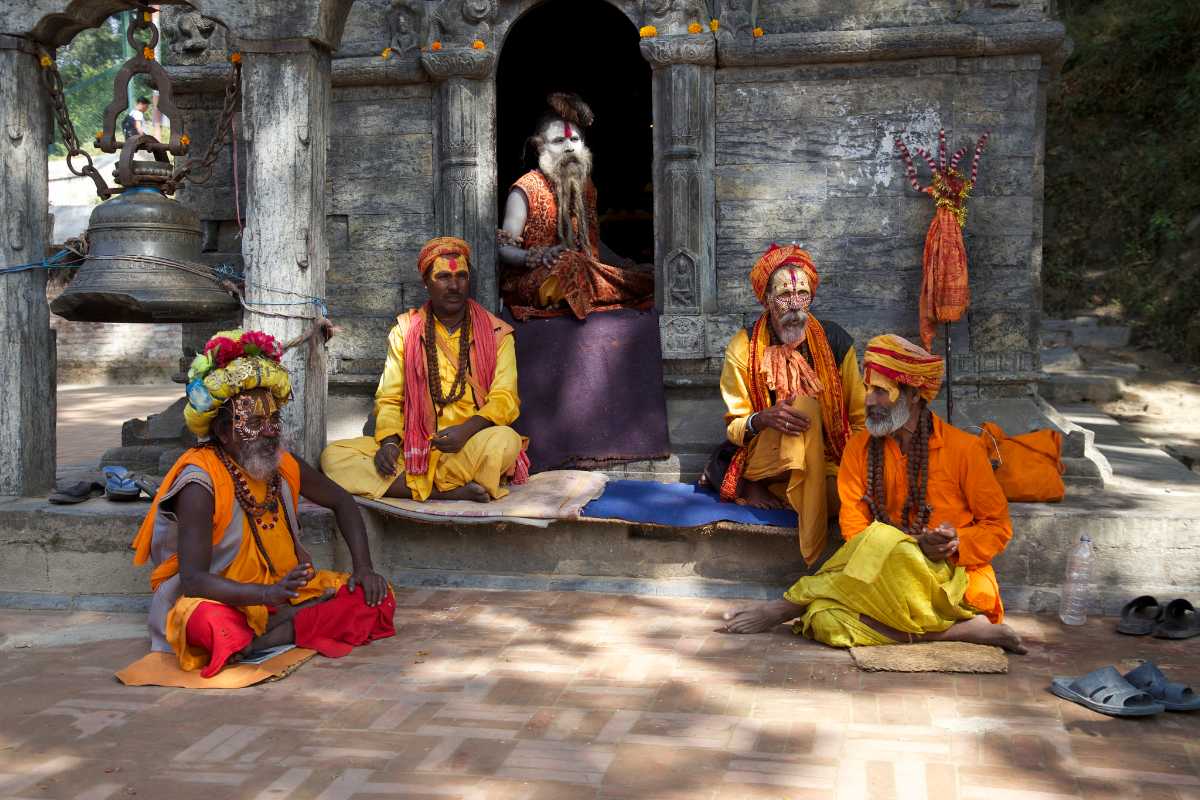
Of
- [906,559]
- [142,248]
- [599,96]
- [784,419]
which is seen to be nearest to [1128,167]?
[599,96]

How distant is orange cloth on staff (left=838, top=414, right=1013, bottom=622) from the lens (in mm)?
4930

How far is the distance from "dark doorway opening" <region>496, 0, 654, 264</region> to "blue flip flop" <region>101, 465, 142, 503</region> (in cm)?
388

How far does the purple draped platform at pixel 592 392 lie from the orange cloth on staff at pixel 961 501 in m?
2.07

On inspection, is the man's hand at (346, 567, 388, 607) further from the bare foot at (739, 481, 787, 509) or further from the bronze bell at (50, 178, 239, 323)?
the bare foot at (739, 481, 787, 509)

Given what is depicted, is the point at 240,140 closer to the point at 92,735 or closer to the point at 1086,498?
the point at 92,735

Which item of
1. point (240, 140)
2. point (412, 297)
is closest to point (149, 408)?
point (240, 140)

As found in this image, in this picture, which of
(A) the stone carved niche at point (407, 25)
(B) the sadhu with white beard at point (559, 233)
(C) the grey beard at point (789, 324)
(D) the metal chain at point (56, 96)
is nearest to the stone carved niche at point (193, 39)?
(A) the stone carved niche at point (407, 25)

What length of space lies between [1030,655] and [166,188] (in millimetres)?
4436

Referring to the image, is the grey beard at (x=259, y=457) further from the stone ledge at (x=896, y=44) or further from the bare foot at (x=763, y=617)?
the stone ledge at (x=896, y=44)

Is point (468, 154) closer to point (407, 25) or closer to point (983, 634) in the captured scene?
point (407, 25)

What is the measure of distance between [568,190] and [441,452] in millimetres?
2342

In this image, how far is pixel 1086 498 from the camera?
591 centimetres

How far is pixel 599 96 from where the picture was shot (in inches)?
378

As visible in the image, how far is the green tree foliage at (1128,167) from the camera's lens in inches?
625
